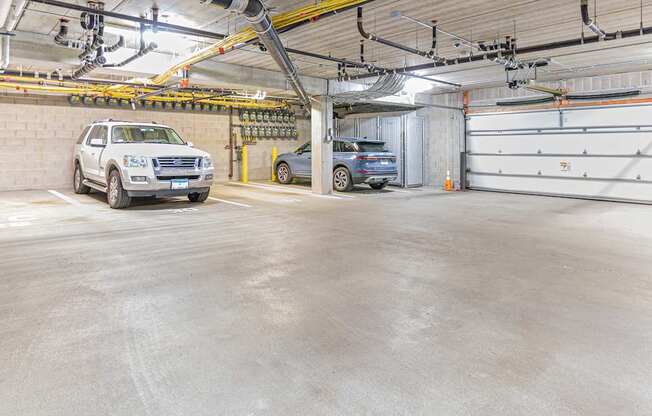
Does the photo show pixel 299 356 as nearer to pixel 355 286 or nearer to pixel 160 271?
pixel 355 286

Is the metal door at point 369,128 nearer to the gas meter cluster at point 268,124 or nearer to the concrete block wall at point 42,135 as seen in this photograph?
the gas meter cluster at point 268,124

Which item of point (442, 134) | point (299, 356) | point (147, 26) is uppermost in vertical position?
point (147, 26)

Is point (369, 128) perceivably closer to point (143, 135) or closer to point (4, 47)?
point (143, 135)

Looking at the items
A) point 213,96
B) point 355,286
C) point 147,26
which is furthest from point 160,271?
point 213,96

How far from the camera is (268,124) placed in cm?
1680

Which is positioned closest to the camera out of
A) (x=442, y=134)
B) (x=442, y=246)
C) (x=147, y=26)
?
(x=442, y=246)

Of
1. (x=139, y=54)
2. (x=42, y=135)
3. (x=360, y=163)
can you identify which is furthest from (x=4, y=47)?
(x=360, y=163)

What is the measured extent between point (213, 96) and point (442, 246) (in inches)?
390

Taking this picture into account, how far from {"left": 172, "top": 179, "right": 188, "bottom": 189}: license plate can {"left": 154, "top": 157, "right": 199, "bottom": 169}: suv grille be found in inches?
10.6

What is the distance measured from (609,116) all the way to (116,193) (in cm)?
1195

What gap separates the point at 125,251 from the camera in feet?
16.9

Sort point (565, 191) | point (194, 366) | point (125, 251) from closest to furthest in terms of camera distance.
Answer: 1. point (194, 366)
2. point (125, 251)
3. point (565, 191)

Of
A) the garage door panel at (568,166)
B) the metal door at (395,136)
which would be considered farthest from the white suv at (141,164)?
the garage door panel at (568,166)

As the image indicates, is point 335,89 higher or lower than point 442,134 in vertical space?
higher
